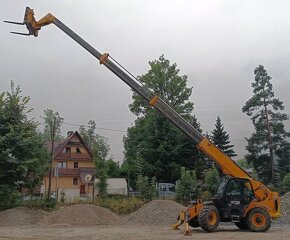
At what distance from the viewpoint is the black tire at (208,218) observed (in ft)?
57.5

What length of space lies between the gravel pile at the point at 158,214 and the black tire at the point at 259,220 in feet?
18.5

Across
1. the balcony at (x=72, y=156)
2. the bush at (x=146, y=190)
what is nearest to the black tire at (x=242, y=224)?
the bush at (x=146, y=190)

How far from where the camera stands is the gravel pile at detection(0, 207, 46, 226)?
81.2 feet

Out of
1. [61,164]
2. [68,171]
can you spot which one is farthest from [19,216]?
[61,164]

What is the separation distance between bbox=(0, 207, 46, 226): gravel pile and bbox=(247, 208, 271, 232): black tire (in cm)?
1303

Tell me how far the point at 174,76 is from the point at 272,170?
59.4ft

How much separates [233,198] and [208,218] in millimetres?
1541

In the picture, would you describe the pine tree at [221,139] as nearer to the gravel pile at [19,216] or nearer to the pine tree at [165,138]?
the pine tree at [165,138]

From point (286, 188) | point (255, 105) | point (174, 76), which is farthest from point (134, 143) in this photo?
point (286, 188)

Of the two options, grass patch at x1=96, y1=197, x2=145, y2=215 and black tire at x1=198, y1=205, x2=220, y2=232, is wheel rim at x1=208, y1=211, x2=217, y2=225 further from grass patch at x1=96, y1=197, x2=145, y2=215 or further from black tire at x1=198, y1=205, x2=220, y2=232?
grass patch at x1=96, y1=197, x2=145, y2=215

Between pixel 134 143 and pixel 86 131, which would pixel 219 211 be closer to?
pixel 134 143

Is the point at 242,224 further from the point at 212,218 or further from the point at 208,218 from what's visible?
the point at 208,218

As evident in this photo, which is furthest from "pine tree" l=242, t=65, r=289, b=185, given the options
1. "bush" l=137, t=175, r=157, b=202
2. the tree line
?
"bush" l=137, t=175, r=157, b=202

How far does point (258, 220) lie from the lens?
18109 millimetres
